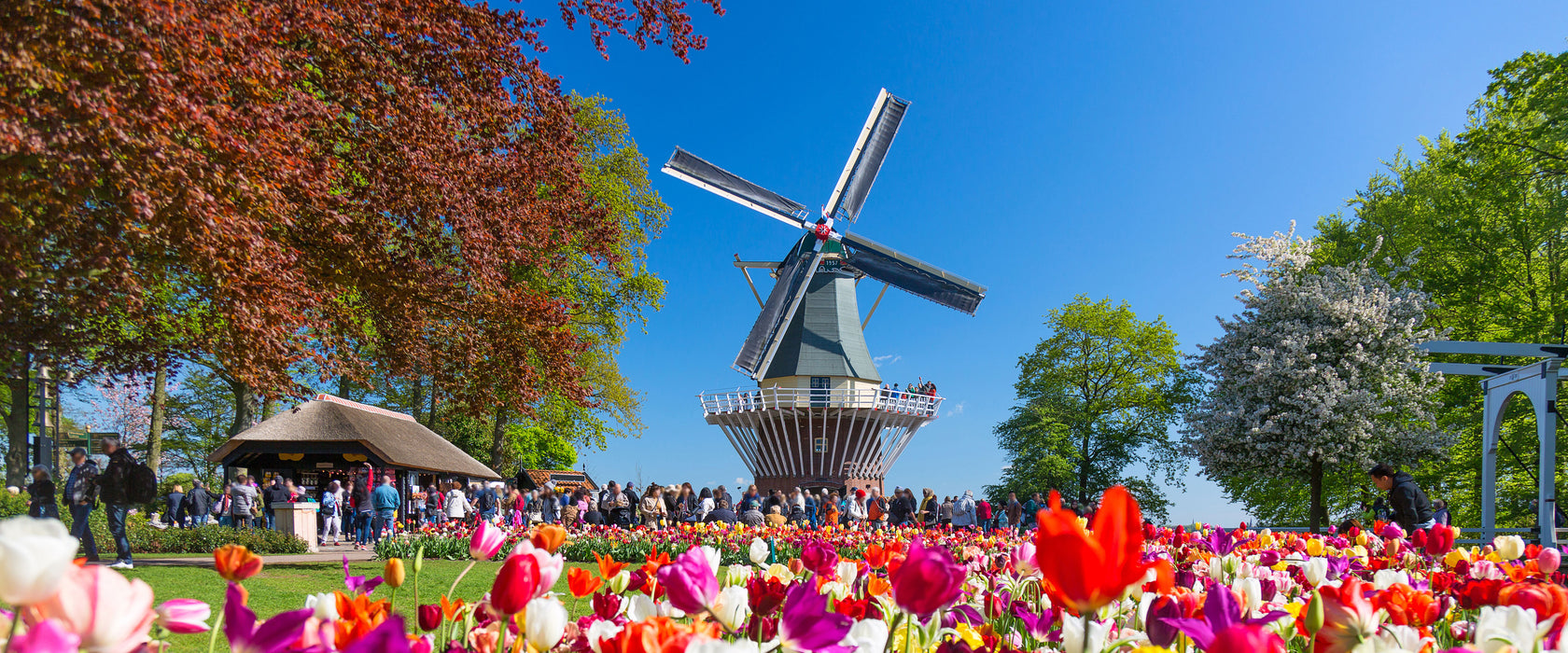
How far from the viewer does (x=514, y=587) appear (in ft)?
4.81

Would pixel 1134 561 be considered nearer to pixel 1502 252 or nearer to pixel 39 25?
pixel 39 25

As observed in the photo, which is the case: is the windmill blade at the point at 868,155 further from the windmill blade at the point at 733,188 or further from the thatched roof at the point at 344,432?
the thatched roof at the point at 344,432

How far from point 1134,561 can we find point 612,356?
91.9ft

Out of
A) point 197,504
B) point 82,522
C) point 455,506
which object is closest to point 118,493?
point 82,522

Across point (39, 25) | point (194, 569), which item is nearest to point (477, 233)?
point (39, 25)

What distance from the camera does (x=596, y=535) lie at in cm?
1425

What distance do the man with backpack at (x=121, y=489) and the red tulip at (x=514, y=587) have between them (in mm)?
11869

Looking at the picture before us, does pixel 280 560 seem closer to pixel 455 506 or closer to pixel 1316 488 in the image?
pixel 455 506

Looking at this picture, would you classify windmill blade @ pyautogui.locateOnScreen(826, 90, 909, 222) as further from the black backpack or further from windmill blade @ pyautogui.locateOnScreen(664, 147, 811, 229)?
the black backpack

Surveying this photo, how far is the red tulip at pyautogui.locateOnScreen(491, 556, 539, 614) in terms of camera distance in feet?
4.77

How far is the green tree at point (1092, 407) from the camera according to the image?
3004 centimetres

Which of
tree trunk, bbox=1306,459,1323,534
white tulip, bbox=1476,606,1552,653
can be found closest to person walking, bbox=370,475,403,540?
white tulip, bbox=1476,606,1552,653

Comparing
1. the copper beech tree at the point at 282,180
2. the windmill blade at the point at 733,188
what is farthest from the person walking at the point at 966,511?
the windmill blade at the point at 733,188

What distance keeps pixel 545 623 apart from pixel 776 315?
1199 inches
